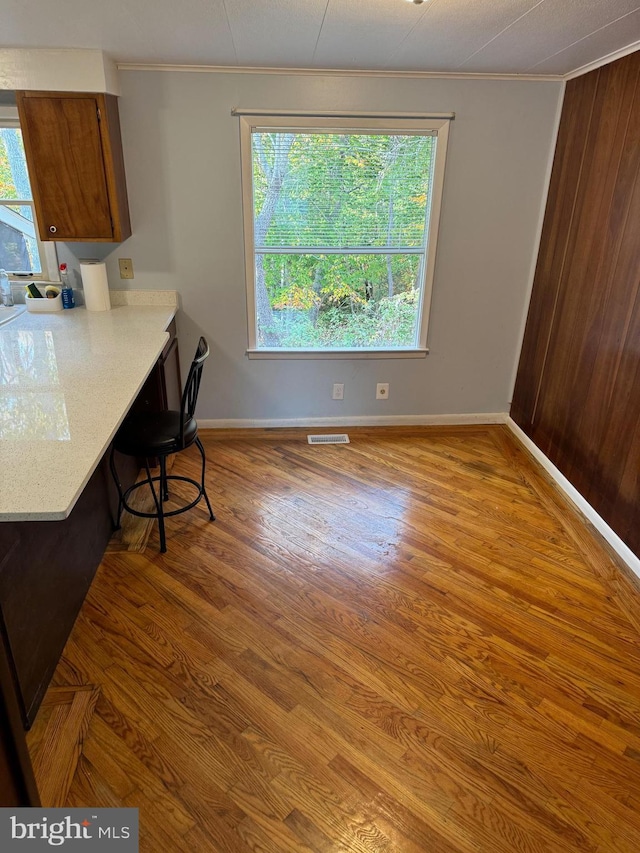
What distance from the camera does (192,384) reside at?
242 cm

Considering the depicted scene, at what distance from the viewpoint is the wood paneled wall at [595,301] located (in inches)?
A: 99.4

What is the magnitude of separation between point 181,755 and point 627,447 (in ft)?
7.31

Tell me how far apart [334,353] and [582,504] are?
1755 millimetres

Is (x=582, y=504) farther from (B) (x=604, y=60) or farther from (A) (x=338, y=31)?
(A) (x=338, y=31)

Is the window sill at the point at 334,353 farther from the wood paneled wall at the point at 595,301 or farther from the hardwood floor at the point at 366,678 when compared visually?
the hardwood floor at the point at 366,678

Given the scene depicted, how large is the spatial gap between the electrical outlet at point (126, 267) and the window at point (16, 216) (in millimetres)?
378

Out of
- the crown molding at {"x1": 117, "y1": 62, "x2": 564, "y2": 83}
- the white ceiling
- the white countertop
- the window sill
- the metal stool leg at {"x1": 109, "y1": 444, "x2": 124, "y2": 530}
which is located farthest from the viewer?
the window sill

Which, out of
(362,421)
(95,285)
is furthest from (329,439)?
(95,285)

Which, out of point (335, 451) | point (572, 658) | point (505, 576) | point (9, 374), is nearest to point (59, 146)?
point (9, 374)

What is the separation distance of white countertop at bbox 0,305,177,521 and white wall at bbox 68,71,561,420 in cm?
43

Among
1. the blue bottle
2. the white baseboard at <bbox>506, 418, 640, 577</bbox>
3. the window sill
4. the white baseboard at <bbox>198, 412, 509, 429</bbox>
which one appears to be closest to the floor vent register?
the white baseboard at <bbox>198, 412, 509, 429</bbox>

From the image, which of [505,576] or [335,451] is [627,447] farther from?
[335,451]

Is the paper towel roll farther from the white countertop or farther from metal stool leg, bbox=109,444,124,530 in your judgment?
metal stool leg, bbox=109,444,124,530

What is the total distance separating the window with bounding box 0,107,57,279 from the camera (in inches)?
119
